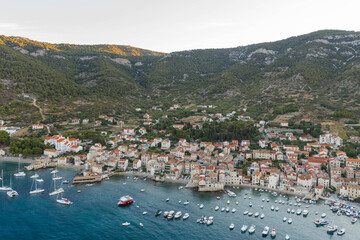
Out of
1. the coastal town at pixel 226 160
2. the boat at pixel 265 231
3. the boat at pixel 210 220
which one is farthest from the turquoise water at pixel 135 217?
the coastal town at pixel 226 160

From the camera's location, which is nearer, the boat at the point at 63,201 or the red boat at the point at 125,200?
the boat at the point at 63,201

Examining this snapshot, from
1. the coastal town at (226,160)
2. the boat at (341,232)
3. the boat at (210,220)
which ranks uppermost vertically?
the coastal town at (226,160)

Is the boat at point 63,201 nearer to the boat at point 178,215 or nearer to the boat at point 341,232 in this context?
the boat at point 178,215

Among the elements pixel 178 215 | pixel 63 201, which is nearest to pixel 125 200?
pixel 178 215

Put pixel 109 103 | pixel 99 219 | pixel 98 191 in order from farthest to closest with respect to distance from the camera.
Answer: pixel 109 103
pixel 98 191
pixel 99 219

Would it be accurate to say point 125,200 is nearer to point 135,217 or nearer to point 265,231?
point 135,217

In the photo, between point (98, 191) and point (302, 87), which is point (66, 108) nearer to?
point (98, 191)

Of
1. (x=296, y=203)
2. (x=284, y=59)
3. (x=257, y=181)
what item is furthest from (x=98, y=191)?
(x=284, y=59)
